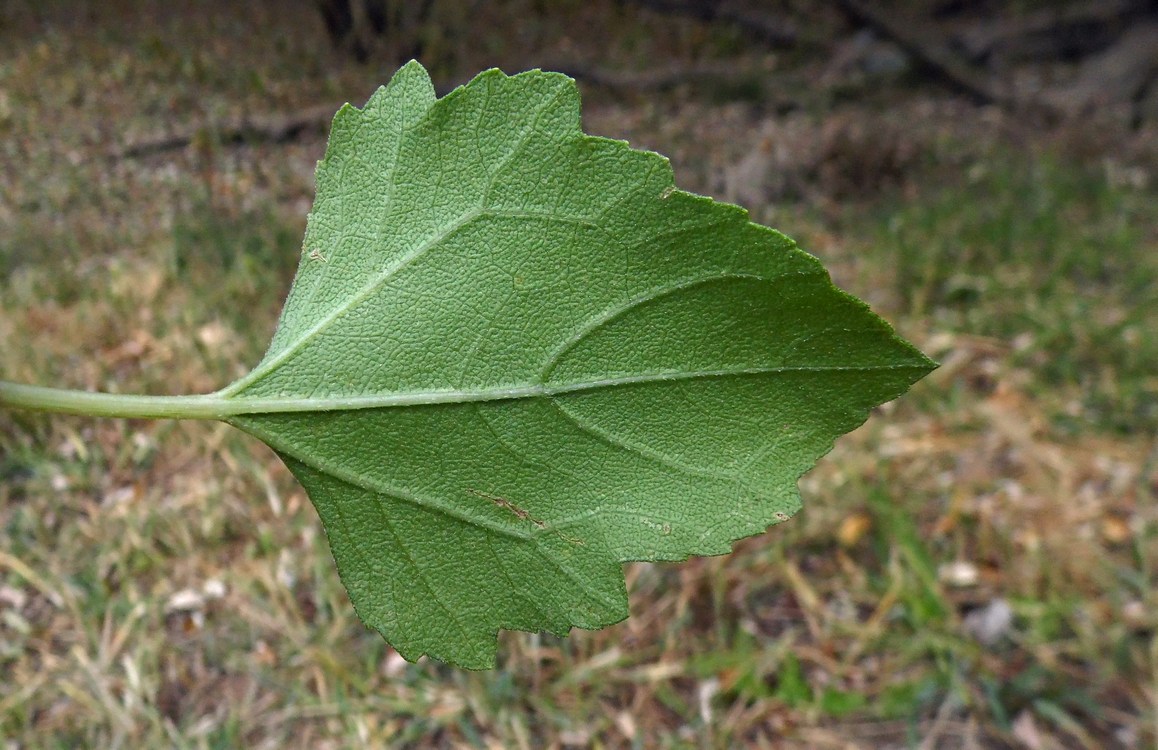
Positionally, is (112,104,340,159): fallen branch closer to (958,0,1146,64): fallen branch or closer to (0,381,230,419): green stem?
(0,381,230,419): green stem

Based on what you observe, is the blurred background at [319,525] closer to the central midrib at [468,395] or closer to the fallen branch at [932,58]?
the central midrib at [468,395]

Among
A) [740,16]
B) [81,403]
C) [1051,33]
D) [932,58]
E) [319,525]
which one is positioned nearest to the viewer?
[81,403]

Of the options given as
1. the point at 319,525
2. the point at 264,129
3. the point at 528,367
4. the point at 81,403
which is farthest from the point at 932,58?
the point at 81,403

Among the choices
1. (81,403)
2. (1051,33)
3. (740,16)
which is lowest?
(1051,33)

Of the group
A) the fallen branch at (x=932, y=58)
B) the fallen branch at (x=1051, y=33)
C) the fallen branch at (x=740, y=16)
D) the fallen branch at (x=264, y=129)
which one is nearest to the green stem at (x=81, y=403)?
the fallen branch at (x=264, y=129)

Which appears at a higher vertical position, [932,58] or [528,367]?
[528,367]

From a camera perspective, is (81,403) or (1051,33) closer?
(81,403)

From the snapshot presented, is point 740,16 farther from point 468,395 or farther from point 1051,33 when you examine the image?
point 468,395
